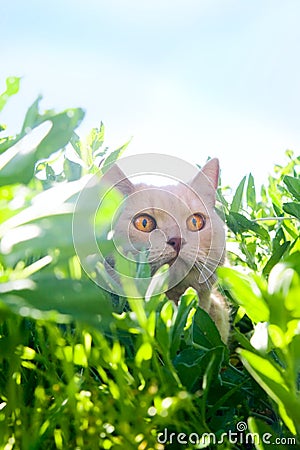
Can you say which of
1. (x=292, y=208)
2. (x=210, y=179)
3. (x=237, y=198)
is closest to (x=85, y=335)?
(x=292, y=208)

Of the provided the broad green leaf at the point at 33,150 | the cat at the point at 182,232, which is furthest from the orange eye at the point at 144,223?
the broad green leaf at the point at 33,150

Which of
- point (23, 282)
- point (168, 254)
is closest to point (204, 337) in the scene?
point (23, 282)

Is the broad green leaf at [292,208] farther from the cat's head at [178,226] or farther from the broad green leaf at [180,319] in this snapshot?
the cat's head at [178,226]

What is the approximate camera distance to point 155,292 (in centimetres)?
27

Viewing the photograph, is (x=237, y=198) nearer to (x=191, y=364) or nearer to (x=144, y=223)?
(x=144, y=223)

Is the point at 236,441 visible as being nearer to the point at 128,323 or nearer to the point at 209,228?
the point at 128,323

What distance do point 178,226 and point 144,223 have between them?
7 centimetres

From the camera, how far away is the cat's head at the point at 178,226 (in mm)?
1016

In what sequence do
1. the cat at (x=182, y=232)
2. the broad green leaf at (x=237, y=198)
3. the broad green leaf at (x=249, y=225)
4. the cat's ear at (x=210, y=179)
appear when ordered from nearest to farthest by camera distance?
the broad green leaf at (x=249, y=225) < the broad green leaf at (x=237, y=198) < the cat at (x=182, y=232) < the cat's ear at (x=210, y=179)

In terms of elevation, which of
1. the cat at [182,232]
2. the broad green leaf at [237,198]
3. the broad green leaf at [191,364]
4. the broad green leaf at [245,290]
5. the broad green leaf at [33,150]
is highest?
the broad green leaf at [33,150]

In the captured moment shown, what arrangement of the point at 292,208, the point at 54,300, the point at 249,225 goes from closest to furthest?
1. the point at 54,300
2. the point at 292,208
3. the point at 249,225

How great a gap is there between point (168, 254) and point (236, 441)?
2.36 ft

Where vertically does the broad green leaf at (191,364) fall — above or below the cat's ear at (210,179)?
above

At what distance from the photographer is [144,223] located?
1096 millimetres
